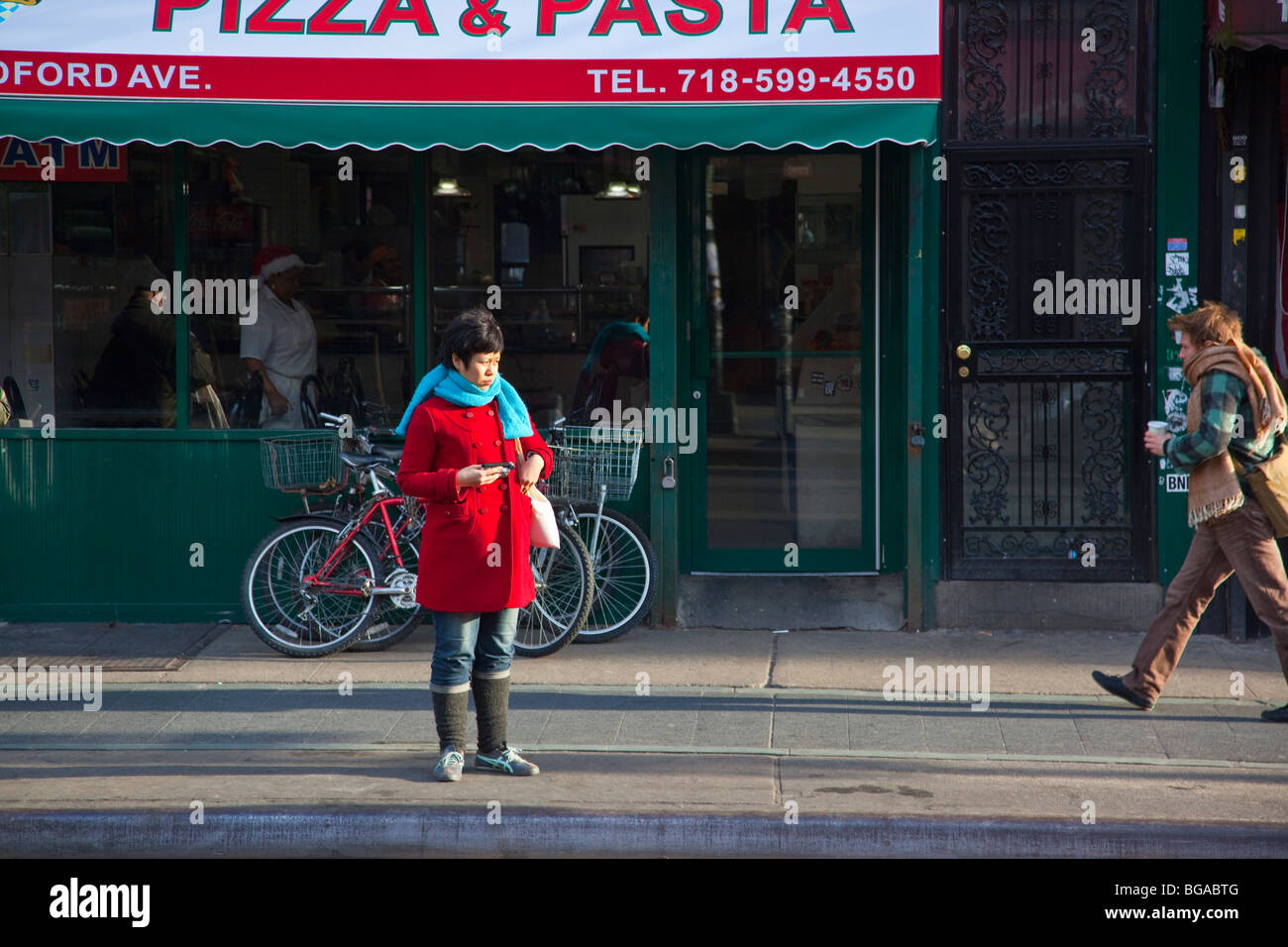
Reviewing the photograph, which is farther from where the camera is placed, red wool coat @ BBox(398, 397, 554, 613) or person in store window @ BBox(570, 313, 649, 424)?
person in store window @ BBox(570, 313, 649, 424)

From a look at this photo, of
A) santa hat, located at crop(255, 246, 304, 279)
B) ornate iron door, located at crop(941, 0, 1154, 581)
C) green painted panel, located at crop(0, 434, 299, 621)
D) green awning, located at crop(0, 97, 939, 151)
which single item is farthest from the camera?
santa hat, located at crop(255, 246, 304, 279)

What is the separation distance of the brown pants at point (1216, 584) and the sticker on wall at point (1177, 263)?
205cm

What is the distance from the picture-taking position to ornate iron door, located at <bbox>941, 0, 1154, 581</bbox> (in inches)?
326

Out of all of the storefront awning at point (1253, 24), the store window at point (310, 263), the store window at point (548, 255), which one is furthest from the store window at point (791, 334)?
the storefront awning at point (1253, 24)

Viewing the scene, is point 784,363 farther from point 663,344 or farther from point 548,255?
point 548,255

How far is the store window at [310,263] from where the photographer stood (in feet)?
28.9

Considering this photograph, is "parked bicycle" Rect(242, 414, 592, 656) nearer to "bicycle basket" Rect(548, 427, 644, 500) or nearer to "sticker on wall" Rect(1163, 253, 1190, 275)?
"bicycle basket" Rect(548, 427, 644, 500)

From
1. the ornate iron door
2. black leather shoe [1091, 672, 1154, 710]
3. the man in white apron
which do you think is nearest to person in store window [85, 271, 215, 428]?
the man in white apron

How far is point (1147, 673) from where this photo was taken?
688 centimetres

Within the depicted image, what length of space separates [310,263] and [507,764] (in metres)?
3.98

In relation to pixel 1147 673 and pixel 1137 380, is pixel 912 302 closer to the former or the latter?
pixel 1137 380

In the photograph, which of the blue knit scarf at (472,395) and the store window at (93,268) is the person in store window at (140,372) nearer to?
the store window at (93,268)

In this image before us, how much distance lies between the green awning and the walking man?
199 cm

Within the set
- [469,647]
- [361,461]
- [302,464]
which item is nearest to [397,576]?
[361,461]
